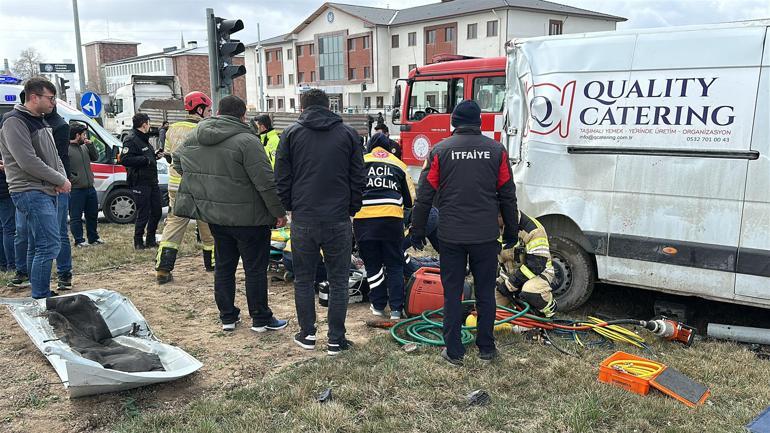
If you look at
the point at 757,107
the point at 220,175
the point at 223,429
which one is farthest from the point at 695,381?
the point at 220,175

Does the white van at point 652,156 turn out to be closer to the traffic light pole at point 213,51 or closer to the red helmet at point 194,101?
the red helmet at point 194,101

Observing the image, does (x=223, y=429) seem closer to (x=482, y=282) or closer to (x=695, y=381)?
(x=482, y=282)

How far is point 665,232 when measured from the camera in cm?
487

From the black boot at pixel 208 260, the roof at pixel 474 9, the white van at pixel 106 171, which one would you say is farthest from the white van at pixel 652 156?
the roof at pixel 474 9

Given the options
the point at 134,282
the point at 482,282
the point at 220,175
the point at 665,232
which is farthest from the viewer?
the point at 134,282

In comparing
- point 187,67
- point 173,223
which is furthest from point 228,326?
point 187,67

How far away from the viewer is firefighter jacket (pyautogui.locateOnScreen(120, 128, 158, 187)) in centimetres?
793

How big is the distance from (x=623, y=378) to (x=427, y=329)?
1.69 metres

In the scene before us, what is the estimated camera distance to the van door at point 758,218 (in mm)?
4371

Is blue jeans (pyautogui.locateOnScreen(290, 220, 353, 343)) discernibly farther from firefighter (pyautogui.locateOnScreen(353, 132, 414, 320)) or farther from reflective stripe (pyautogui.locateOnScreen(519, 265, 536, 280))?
reflective stripe (pyautogui.locateOnScreen(519, 265, 536, 280))

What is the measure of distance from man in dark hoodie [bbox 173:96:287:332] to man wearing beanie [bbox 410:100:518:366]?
125 centimetres

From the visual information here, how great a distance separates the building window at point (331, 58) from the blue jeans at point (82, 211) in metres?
48.7

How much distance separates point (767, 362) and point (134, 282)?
6.20m

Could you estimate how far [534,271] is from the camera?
5.26 meters
